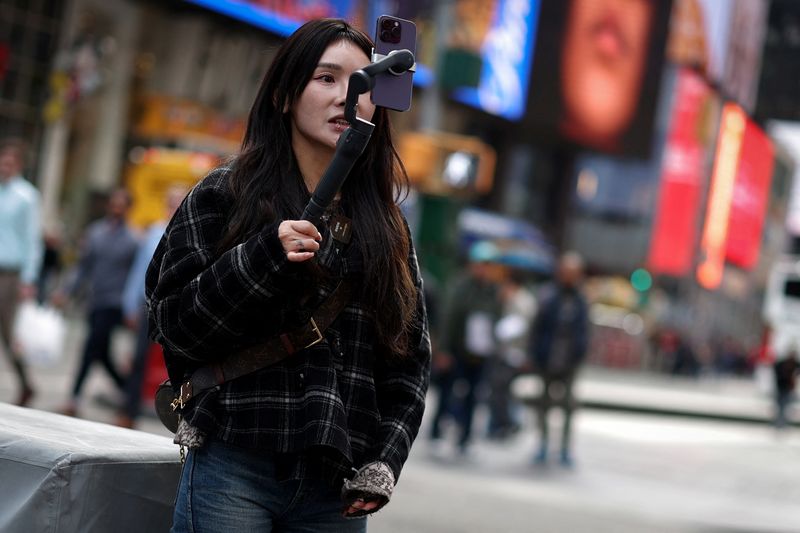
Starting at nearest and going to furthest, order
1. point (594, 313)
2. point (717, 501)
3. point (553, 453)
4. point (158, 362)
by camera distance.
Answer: point (158, 362)
point (717, 501)
point (553, 453)
point (594, 313)

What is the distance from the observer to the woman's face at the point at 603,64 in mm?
43625

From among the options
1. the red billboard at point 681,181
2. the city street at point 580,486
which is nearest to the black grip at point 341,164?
the city street at point 580,486

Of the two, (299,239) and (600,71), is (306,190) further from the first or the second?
(600,71)

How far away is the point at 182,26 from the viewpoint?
2745cm

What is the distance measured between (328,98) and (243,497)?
82cm

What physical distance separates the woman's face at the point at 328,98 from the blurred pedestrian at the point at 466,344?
10.1 m

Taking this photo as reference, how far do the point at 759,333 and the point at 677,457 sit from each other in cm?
9017

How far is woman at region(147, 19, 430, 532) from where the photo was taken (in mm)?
2697

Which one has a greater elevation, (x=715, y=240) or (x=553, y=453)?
(x=715, y=240)

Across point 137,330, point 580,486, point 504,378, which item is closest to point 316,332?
point 137,330

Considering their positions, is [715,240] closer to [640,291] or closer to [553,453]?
[640,291]

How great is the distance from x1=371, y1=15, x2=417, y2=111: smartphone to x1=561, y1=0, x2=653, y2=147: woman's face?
41.2 m

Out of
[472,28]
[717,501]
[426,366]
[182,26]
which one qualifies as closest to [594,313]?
[472,28]

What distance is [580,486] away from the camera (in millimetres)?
11867
